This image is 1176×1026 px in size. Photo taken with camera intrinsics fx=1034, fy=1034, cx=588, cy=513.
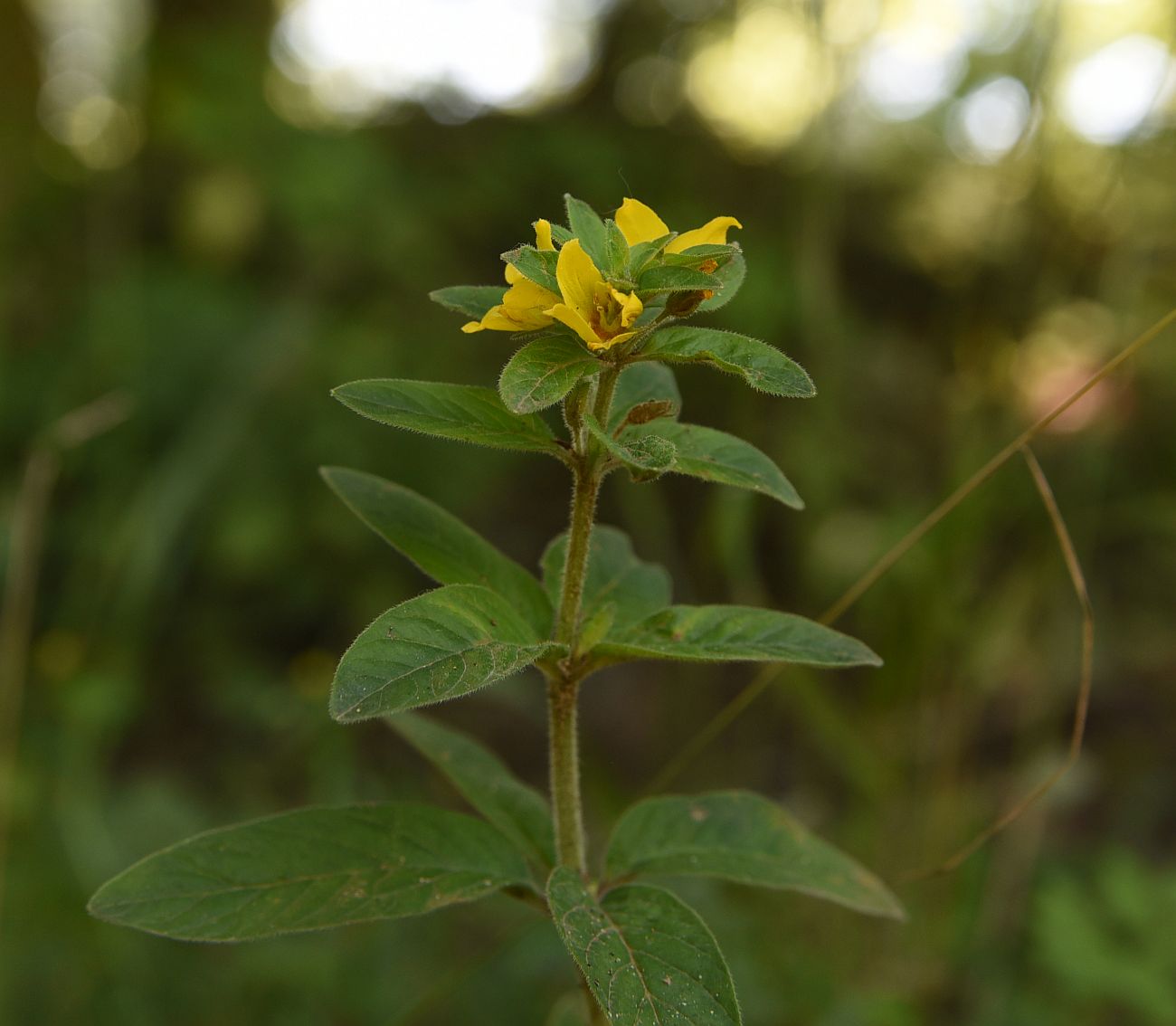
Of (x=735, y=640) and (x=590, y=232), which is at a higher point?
(x=590, y=232)

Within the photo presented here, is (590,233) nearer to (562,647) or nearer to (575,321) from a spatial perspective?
(575,321)

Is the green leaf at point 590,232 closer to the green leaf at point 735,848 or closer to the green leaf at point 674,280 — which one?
the green leaf at point 674,280

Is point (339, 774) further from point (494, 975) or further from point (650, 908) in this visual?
point (650, 908)

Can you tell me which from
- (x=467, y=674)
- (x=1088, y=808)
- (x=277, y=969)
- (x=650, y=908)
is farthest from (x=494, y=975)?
(x=1088, y=808)

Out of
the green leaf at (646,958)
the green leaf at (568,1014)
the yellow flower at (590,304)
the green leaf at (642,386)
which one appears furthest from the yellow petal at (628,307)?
the green leaf at (568,1014)

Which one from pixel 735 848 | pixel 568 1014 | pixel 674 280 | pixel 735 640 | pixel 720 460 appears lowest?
pixel 568 1014

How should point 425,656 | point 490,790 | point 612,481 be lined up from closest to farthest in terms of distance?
point 425,656
point 490,790
point 612,481

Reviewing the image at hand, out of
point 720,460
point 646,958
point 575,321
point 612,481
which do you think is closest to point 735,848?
point 646,958

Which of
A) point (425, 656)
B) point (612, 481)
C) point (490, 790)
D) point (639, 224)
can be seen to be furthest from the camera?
point (612, 481)
